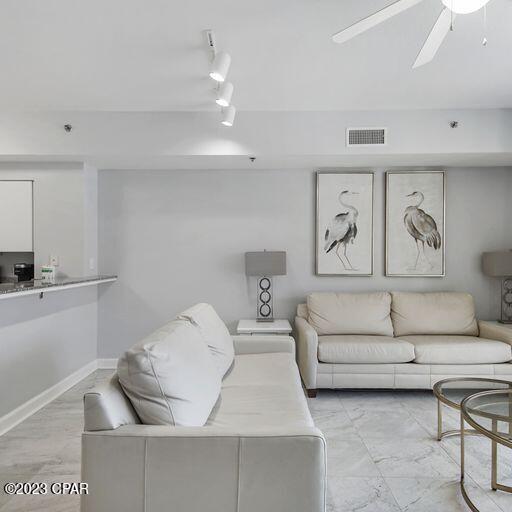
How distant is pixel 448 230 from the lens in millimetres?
4488

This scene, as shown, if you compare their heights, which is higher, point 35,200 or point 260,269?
point 35,200

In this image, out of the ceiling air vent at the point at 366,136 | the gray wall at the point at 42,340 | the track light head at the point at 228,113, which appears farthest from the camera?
the ceiling air vent at the point at 366,136

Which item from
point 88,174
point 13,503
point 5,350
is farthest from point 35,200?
point 13,503

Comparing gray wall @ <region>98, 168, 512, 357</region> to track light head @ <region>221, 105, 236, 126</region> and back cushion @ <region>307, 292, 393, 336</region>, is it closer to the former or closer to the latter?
back cushion @ <region>307, 292, 393, 336</region>

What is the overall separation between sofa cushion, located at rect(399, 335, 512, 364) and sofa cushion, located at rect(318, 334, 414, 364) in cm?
11

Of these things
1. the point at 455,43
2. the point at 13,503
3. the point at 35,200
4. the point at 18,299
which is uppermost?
the point at 455,43

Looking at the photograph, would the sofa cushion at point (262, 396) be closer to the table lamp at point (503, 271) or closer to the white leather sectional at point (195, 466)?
the white leather sectional at point (195, 466)

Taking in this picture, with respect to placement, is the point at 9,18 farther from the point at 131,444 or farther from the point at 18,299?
the point at 131,444

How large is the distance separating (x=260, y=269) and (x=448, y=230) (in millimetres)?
2118

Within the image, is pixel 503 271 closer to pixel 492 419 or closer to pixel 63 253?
pixel 492 419

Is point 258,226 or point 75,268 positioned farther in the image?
point 258,226

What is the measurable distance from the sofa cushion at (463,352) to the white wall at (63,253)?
3.22m

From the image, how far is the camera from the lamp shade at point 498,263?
13.4 ft

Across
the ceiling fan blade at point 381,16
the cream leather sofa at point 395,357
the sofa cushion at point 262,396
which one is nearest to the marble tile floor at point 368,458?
the cream leather sofa at point 395,357
